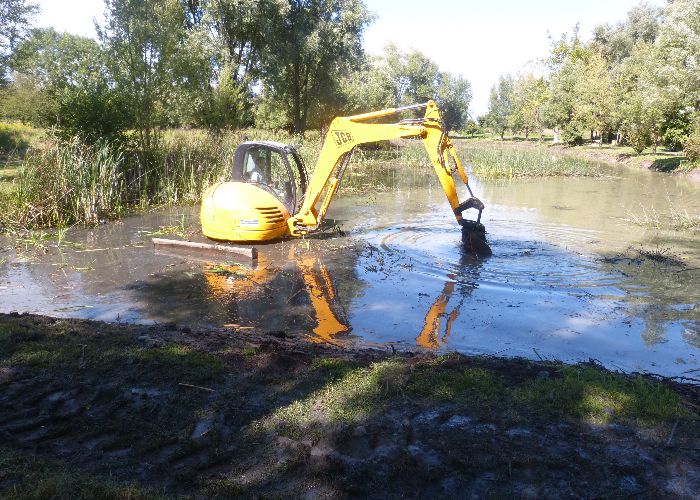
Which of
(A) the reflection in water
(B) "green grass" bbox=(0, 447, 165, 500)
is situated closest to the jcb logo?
(A) the reflection in water

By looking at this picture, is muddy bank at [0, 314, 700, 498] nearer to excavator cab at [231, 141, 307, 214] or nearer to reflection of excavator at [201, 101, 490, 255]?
reflection of excavator at [201, 101, 490, 255]

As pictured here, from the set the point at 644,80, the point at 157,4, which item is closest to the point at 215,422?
the point at 157,4

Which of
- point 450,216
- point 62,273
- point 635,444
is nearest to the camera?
point 635,444

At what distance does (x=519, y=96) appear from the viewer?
6222 centimetres

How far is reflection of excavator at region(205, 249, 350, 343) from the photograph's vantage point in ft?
21.2

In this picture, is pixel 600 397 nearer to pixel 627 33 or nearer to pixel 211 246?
pixel 211 246

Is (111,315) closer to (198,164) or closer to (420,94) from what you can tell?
(198,164)

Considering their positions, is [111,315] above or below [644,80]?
below

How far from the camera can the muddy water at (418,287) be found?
6156 millimetres

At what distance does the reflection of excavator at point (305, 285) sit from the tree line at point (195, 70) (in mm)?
7396

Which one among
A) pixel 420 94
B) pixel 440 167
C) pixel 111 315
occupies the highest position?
pixel 420 94

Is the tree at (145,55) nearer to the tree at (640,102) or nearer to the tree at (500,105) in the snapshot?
the tree at (640,102)

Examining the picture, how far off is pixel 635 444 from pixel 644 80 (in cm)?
3063

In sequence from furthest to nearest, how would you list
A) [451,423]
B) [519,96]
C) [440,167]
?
[519,96]
[440,167]
[451,423]
